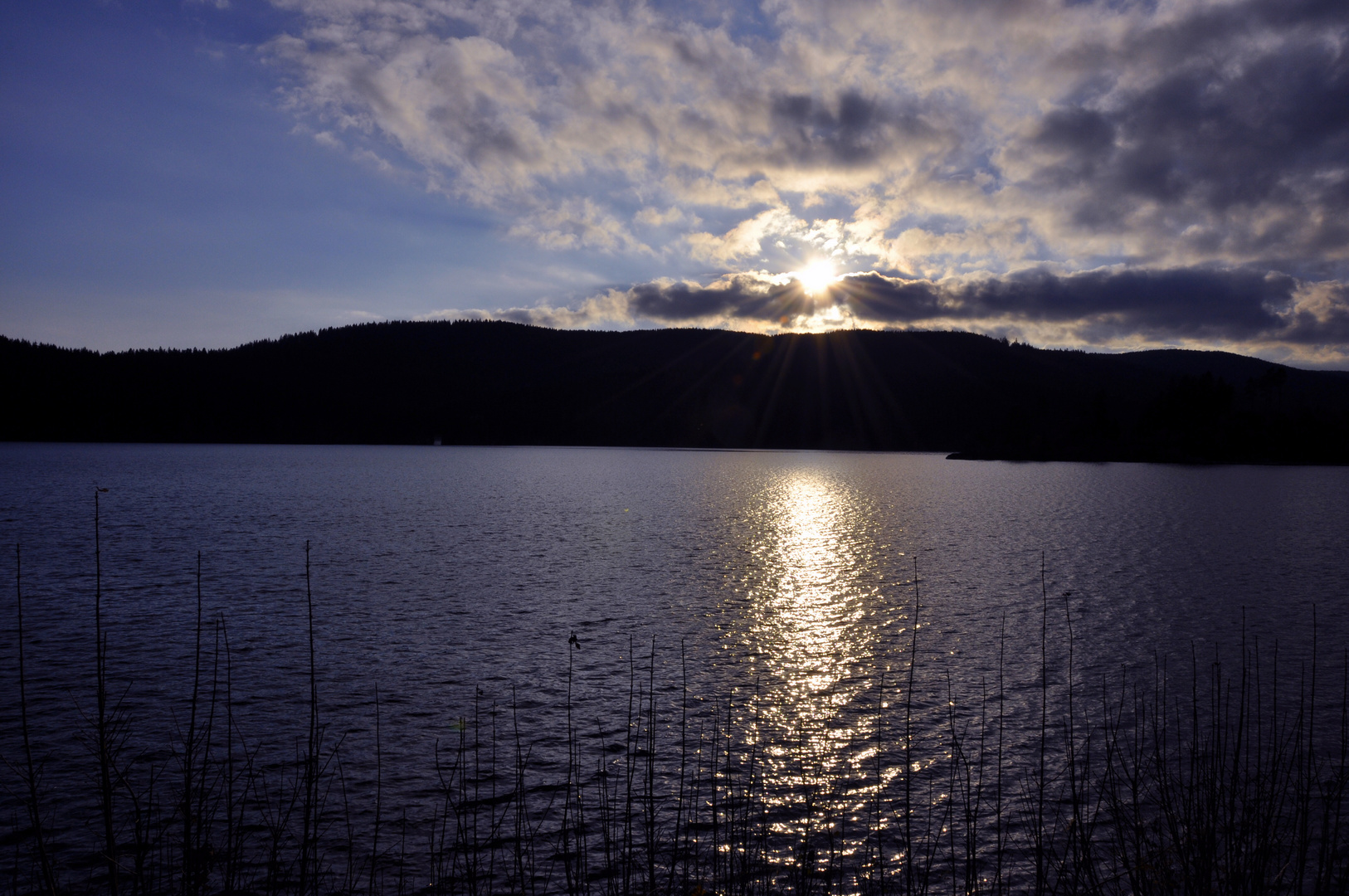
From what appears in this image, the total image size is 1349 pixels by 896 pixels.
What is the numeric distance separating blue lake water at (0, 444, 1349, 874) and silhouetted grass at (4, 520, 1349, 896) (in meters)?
0.72

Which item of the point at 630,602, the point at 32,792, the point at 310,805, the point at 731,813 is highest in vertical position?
the point at 32,792

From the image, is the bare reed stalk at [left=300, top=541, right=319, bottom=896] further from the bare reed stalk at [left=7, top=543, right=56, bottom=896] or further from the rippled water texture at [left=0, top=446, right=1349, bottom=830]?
the rippled water texture at [left=0, top=446, right=1349, bottom=830]

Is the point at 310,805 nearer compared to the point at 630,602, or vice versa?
the point at 310,805

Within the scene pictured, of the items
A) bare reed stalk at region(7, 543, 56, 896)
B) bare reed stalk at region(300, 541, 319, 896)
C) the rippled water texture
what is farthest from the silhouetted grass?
the rippled water texture

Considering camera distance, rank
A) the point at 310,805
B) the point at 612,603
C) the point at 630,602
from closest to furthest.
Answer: the point at 310,805, the point at 612,603, the point at 630,602

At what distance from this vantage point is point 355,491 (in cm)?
→ 6850

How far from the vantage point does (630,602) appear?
24812 millimetres

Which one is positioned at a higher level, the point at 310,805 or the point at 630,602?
the point at 310,805

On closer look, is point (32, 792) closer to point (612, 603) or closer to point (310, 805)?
point (310, 805)

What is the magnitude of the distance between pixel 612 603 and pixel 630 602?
588mm

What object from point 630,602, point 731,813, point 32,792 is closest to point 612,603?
point 630,602

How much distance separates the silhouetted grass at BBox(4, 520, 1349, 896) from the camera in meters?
8.00

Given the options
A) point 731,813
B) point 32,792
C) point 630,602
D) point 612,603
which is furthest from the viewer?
point 630,602

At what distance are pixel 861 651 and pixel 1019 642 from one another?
4389 millimetres
